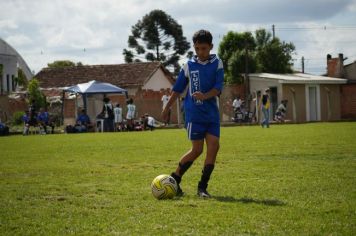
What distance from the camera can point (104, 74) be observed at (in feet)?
190

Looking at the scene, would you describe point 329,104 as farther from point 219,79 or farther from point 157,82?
point 219,79

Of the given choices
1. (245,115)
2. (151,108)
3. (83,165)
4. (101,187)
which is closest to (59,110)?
(151,108)

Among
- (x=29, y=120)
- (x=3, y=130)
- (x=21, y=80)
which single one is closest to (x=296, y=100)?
(x=29, y=120)

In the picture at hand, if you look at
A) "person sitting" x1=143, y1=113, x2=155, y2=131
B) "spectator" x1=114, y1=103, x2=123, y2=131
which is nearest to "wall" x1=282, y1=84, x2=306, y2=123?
"person sitting" x1=143, y1=113, x2=155, y2=131

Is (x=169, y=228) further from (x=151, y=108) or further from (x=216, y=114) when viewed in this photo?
(x=151, y=108)

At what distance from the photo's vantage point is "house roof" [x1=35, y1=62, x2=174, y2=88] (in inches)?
2173

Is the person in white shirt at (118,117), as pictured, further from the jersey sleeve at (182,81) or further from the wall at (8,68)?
the wall at (8,68)

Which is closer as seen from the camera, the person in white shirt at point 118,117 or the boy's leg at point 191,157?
the boy's leg at point 191,157

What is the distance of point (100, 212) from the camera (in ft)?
20.2

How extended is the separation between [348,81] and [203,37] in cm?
4557

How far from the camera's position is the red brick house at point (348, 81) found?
48.3 m

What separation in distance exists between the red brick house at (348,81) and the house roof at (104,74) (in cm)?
1550

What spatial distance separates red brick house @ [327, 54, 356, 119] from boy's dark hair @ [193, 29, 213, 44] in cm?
4205

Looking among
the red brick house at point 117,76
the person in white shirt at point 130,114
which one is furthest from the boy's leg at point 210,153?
the red brick house at point 117,76
